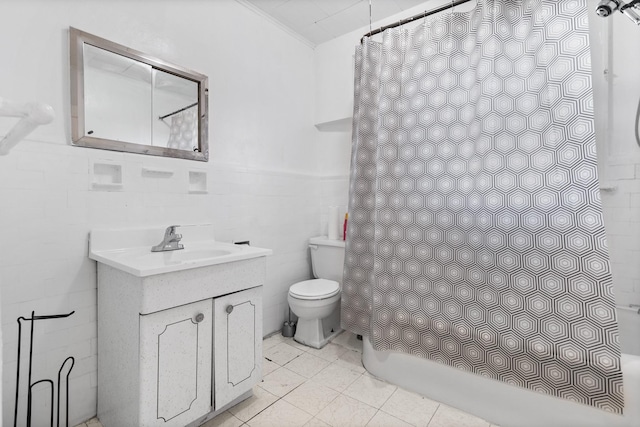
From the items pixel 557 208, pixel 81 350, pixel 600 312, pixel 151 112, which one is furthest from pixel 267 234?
pixel 600 312

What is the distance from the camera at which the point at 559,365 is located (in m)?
1.33

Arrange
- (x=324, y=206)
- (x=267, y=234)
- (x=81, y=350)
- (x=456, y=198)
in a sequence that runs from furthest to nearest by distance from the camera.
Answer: (x=324, y=206) → (x=267, y=234) → (x=456, y=198) → (x=81, y=350)

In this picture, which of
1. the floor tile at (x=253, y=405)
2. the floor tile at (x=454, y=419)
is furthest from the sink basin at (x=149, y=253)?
the floor tile at (x=454, y=419)

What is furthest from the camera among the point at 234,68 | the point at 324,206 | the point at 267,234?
the point at 324,206

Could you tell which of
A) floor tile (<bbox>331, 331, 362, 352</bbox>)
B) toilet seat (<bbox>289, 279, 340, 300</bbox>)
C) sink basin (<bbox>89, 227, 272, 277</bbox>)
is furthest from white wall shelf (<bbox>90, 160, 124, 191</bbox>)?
floor tile (<bbox>331, 331, 362, 352</bbox>)

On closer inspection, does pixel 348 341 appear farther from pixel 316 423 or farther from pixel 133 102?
pixel 133 102

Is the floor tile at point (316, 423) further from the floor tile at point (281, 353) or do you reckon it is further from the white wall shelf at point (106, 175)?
the white wall shelf at point (106, 175)

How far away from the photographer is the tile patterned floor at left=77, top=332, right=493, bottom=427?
1480 mm

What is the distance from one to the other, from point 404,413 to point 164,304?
125cm

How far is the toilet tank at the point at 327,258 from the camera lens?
2396 mm

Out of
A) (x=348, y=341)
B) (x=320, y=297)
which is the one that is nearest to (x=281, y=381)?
(x=320, y=297)

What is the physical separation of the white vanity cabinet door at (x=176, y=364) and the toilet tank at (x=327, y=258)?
117cm

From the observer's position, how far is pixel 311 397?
1.66 metres

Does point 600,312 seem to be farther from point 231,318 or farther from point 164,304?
point 164,304
